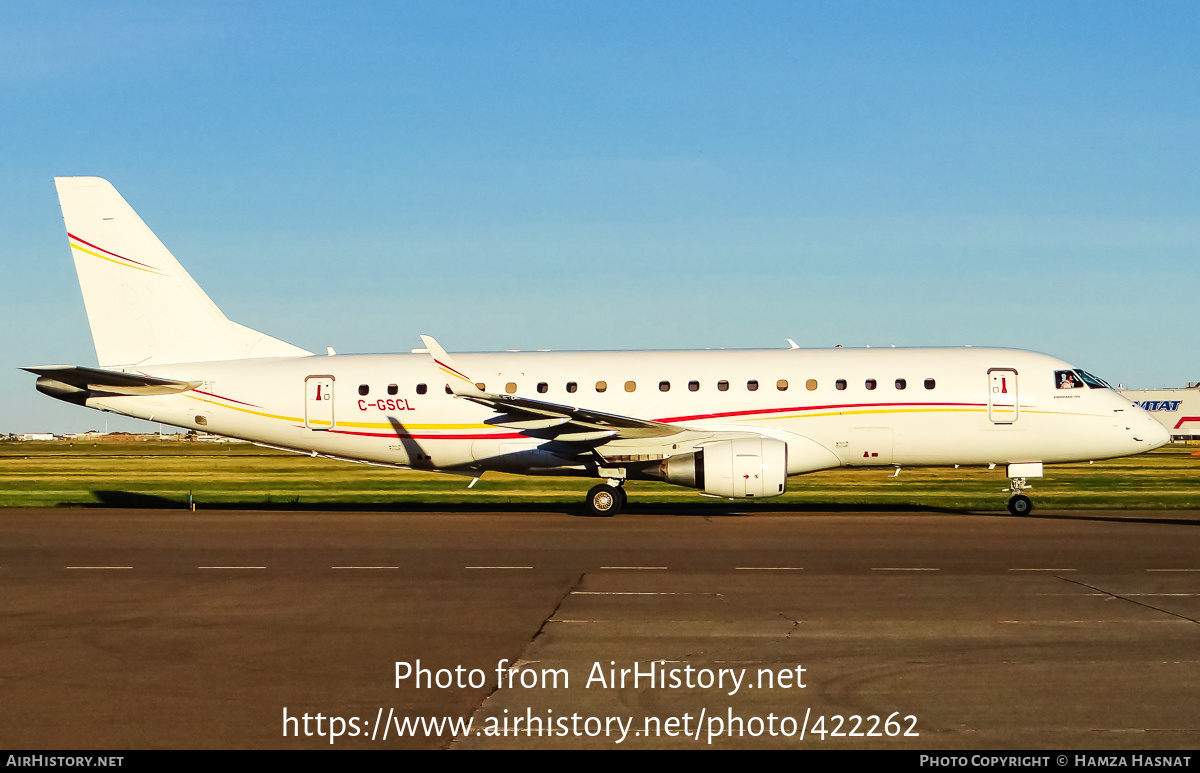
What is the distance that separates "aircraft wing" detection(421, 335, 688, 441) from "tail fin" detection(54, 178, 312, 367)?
7.49 m

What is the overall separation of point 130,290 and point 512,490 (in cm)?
1410

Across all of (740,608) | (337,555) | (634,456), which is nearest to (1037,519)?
(634,456)

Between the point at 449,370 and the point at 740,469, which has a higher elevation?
the point at 449,370

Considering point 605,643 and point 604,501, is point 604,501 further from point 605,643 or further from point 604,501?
point 605,643

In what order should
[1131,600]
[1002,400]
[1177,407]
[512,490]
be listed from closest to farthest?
[1131,600]
[1002,400]
[512,490]
[1177,407]

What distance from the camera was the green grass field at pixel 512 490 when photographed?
29.6 m

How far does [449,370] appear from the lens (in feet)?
77.7

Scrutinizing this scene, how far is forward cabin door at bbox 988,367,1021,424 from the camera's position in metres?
24.9

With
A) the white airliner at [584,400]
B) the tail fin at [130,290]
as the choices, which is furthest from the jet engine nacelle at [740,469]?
the tail fin at [130,290]

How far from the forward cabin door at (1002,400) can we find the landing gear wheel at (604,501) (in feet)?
30.7

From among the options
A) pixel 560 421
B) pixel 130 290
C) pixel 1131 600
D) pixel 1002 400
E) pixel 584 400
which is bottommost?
pixel 1131 600

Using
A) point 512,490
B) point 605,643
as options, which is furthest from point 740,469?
point 512,490

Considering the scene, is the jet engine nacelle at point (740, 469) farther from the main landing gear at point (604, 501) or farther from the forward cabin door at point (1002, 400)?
the forward cabin door at point (1002, 400)
